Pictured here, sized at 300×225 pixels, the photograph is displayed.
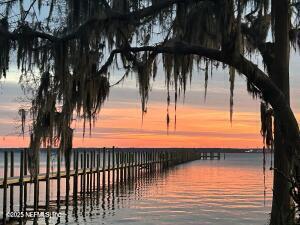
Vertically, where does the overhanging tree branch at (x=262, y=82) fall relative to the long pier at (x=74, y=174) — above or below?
above

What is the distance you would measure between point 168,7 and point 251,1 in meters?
1.54

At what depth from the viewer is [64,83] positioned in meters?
10.6

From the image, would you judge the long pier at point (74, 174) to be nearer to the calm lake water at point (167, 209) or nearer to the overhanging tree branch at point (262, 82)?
the calm lake water at point (167, 209)

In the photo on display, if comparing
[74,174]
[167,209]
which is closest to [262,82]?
Result: [167,209]

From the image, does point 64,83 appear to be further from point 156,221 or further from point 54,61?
point 156,221

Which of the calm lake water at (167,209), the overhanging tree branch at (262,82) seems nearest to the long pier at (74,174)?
the calm lake water at (167,209)

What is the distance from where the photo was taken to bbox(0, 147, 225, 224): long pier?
22.7 meters

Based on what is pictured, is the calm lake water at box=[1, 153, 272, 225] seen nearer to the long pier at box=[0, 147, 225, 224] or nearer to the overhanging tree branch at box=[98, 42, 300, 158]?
the long pier at box=[0, 147, 225, 224]

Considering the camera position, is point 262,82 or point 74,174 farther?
point 74,174

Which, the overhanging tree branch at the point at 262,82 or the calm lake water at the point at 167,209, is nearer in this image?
the overhanging tree branch at the point at 262,82

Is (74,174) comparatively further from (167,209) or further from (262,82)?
(262,82)

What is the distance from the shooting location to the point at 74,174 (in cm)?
3011

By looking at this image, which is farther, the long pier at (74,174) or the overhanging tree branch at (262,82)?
the long pier at (74,174)

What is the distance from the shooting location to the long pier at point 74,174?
893 inches
